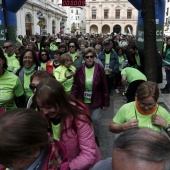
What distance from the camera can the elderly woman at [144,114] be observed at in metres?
2.14

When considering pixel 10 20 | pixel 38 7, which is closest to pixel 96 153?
pixel 10 20

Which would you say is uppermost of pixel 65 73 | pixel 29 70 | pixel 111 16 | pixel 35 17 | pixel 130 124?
pixel 111 16

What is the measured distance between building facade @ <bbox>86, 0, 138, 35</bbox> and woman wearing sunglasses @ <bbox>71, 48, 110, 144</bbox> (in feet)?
221

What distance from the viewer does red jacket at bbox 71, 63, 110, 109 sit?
3.78 metres

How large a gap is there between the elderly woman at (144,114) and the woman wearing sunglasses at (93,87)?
1457 millimetres

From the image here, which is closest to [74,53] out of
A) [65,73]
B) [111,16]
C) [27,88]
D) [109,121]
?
[65,73]

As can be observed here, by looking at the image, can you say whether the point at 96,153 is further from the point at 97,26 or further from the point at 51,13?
the point at 97,26

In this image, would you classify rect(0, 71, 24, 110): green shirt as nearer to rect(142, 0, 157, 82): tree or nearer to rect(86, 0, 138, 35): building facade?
rect(142, 0, 157, 82): tree

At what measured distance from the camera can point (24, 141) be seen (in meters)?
1.07

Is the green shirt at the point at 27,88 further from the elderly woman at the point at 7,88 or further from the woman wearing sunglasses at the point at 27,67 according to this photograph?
the elderly woman at the point at 7,88

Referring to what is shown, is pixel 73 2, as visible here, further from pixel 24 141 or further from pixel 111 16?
pixel 111 16

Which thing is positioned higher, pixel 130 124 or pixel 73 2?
pixel 73 2

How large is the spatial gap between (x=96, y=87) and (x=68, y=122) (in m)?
2.17

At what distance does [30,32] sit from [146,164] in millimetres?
33530
